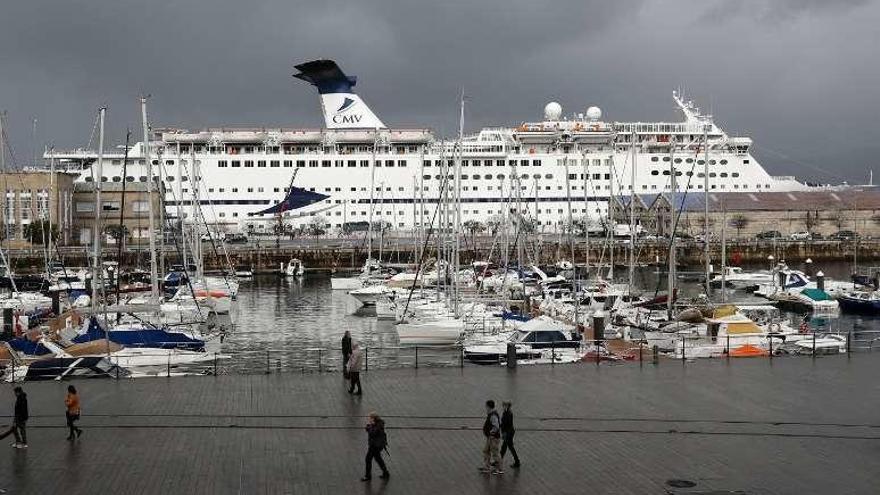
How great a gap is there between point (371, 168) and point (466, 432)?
236ft

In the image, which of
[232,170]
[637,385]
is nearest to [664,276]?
[232,170]

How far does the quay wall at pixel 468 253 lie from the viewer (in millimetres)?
73125

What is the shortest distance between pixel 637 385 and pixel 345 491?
9.35 metres

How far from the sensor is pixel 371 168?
8694 cm

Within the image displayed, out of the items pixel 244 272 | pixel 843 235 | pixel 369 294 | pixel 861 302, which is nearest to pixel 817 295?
pixel 861 302

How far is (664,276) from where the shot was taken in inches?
2680

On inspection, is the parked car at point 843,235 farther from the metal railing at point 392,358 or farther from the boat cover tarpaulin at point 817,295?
the metal railing at point 392,358

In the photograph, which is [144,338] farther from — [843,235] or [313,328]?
[843,235]

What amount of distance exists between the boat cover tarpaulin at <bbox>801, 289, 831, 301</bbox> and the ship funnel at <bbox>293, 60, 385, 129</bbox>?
51447 millimetres

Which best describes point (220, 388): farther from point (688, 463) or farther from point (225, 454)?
point (688, 463)

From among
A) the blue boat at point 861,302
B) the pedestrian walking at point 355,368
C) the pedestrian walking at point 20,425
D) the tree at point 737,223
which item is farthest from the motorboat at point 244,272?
the pedestrian walking at point 20,425

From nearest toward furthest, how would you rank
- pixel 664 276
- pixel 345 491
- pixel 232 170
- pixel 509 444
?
pixel 345 491 → pixel 509 444 → pixel 664 276 → pixel 232 170

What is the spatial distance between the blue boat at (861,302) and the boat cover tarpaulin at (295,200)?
50.5m

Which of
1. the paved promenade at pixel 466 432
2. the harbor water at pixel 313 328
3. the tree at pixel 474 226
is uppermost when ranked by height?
the tree at pixel 474 226
